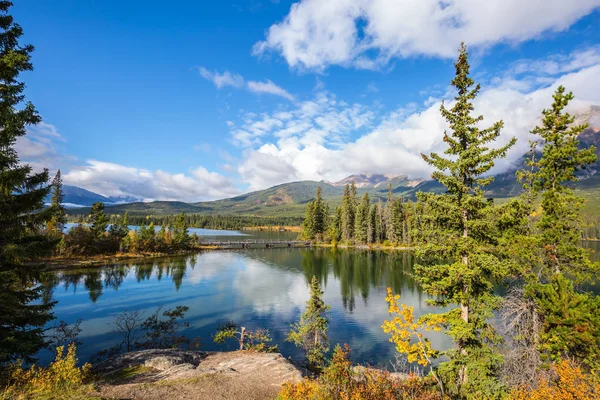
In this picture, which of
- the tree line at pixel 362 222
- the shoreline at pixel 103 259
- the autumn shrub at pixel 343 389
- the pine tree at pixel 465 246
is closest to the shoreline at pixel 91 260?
the shoreline at pixel 103 259

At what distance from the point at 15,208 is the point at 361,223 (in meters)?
87.9

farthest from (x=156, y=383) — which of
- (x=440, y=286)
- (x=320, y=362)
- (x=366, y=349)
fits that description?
(x=366, y=349)

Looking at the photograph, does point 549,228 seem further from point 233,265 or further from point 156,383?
point 233,265

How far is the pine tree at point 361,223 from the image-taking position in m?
93.0

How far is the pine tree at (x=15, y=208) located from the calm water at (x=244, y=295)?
9767mm

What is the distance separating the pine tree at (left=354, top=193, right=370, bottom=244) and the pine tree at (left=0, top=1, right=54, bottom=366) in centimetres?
8531

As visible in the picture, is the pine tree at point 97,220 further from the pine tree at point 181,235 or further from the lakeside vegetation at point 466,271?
the lakeside vegetation at point 466,271

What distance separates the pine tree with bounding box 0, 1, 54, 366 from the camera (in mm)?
11391

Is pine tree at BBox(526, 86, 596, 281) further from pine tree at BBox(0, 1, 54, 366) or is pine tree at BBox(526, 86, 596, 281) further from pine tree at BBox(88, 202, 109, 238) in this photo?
pine tree at BBox(88, 202, 109, 238)

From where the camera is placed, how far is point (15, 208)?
12320mm

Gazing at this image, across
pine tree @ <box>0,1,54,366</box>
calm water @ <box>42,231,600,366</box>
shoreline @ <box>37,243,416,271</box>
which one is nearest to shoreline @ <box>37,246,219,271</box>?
shoreline @ <box>37,243,416,271</box>

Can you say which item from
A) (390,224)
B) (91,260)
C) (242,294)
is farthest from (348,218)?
(91,260)

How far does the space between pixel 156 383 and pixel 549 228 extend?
2019 centimetres

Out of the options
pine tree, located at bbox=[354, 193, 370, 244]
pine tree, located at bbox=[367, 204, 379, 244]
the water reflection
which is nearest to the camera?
the water reflection
